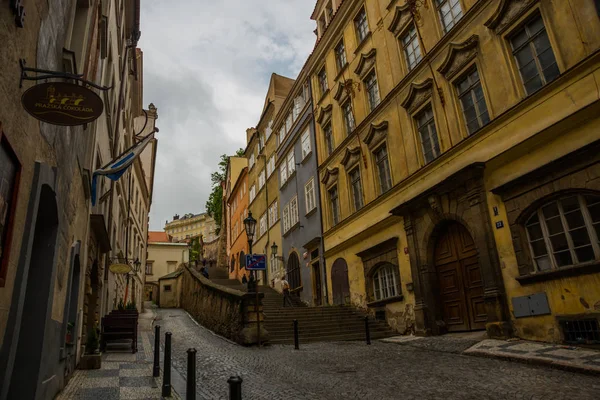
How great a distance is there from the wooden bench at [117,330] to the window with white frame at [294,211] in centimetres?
1206

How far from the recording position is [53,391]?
5.95 meters

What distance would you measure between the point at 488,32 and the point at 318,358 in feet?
30.3

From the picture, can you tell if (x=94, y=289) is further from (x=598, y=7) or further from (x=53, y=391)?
(x=598, y=7)

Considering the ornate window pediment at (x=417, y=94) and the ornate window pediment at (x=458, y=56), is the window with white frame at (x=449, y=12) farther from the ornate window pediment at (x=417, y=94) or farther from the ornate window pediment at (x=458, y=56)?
the ornate window pediment at (x=417, y=94)

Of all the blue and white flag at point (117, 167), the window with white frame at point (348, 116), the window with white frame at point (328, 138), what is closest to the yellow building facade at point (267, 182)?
the window with white frame at point (328, 138)

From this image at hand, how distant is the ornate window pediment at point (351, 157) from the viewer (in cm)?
1680

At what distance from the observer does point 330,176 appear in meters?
19.2

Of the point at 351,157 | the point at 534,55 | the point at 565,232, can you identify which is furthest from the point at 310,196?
the point at 565,232

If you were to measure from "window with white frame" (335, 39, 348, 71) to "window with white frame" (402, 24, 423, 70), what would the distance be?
183 inches

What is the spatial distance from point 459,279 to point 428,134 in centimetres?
460

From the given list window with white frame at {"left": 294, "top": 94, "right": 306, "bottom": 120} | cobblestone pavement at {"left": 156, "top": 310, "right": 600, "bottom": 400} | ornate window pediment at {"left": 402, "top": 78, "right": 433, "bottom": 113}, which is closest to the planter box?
cobblestone pavement at {"left": 156, "top": 310, "right": 600, "bottom": 400}

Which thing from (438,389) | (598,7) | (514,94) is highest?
(598,7)

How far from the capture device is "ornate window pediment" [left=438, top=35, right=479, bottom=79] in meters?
11.2

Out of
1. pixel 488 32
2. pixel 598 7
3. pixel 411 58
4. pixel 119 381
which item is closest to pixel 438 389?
pixel 119 381
